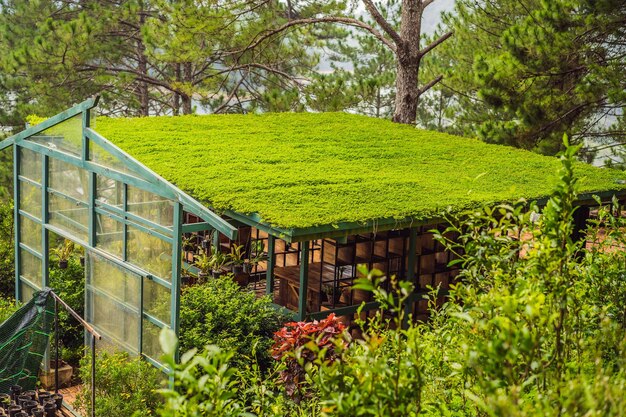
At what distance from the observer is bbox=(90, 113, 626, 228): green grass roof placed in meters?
9.12

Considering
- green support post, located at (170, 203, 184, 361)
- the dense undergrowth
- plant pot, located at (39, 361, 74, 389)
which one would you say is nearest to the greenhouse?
green support post, located at (170, 203, 184, 361)

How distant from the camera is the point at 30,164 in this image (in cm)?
1088

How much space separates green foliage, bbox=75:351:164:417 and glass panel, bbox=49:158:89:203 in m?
2.18

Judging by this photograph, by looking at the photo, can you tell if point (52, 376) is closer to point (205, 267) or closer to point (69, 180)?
point (205, 267)

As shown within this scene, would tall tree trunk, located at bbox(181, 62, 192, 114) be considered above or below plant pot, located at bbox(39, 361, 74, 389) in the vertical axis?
above

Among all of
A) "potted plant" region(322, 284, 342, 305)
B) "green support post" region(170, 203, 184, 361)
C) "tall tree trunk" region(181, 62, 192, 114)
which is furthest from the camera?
"tall tree trunk" region(181, 62, 192, 114)

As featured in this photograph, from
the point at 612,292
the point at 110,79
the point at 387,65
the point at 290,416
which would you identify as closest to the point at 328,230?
the point at 290,416

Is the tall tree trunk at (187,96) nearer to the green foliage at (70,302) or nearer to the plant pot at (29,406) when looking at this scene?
the green foliage at (70,302)

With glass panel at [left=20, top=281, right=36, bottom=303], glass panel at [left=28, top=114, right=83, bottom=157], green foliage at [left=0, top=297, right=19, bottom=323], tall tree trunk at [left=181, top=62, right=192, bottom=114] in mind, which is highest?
tall tree trunk at [left=181, top=62, right=192, bottom=114]

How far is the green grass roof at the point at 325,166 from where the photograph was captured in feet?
29.9

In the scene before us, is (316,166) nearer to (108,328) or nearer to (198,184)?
(198,184)

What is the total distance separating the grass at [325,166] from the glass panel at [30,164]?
3.58 ft

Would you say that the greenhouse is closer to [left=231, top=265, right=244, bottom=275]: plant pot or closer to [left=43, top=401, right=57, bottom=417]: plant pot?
[left=231, top=265, right=244, bottom=275]: plant pot

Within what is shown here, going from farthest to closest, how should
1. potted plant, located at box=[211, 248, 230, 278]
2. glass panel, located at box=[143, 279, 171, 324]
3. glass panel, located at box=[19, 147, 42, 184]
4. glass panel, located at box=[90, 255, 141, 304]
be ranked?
glass panel, located at box=[19, 147, 42, 184] → potted plant, located at box=[211, 248, 230, 278] → glass panel, located at box=[90, 255, 141, 304] → glass panel, located at box=[143, 279, 171, 324]
